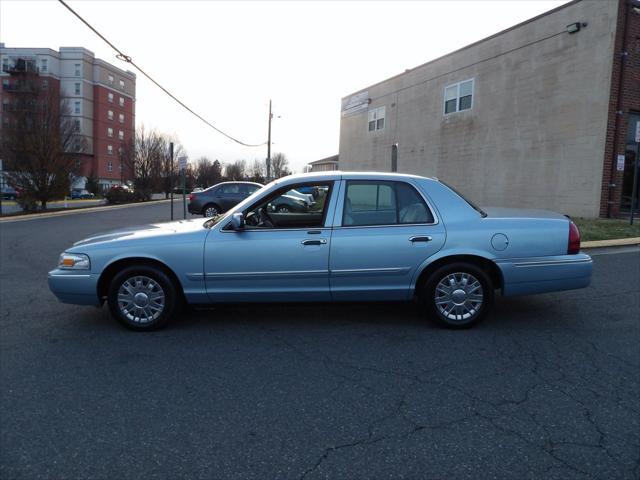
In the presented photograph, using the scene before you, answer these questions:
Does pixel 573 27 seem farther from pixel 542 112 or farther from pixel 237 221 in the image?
pixel 237 221

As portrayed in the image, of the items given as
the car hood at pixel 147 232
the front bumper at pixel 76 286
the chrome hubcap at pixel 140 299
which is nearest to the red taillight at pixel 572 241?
the car hood at pixel 147 232

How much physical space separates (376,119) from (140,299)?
26043mm

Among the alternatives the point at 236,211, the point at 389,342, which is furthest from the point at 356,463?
the point at 236,211

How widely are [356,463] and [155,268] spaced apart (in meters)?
3.08

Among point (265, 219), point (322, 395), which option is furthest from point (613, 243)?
point (322, 395)

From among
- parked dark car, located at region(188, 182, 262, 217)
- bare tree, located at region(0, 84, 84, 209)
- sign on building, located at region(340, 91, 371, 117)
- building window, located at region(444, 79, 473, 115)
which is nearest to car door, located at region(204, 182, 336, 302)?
parked dark car, located at region(188, 182, 262, 217)

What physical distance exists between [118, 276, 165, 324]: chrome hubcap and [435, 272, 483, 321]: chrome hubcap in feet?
9.31

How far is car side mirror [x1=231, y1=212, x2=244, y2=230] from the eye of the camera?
187 inches

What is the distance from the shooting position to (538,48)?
1736cm

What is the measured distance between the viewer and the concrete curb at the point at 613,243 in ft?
34.6

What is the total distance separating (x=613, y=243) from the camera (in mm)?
10781

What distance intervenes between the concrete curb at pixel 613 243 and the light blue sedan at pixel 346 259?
20.7 ft

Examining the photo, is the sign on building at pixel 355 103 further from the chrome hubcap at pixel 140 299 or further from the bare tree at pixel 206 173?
the bare tree at pixel 206 173

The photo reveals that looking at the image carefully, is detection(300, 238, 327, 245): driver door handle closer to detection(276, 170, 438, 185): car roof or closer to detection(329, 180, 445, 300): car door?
detection(329, 180, 445, 300): car door
